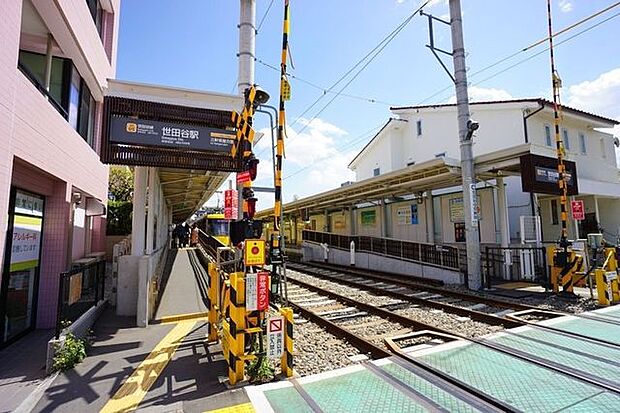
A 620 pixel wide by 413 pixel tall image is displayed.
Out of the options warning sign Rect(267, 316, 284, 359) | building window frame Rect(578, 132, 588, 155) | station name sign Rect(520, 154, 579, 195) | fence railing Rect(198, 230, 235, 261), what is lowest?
warning sign Rect(267, 316, 284, 359)

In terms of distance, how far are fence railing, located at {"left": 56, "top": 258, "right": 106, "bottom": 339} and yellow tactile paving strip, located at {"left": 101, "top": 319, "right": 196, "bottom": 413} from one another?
131cm

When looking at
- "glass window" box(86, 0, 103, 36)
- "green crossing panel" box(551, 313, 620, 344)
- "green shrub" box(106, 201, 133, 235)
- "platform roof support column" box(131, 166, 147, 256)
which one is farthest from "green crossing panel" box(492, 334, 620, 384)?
"green shrub" box(106, 201, 133, 235)

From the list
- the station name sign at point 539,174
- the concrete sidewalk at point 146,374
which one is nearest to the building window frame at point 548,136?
the station name sign at point 539,174

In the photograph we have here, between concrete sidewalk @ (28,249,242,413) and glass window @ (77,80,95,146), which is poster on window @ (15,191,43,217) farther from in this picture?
glass window @ (77,80,95,146)

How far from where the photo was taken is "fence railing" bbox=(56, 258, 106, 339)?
4.55 metres

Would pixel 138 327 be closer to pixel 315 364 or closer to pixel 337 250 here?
pixel 315 364

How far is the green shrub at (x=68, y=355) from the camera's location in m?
4.23

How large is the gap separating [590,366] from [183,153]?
7193 mm

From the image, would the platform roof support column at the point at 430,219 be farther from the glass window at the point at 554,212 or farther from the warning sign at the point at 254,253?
the warning sign at the point at 254,253

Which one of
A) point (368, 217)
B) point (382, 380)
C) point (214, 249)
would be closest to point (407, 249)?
point (368, 217)

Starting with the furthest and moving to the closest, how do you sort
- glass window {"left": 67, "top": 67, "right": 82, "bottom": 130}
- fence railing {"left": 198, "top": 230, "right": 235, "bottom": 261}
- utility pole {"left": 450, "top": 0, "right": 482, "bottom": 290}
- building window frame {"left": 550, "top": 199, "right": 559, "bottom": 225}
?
building window frame {"left": 550, "top": 199, "right": 559, "bottom": 225}, utility pole {"left": 450, "top": 0, "right": 482, "bottom": 290}, glass window {"left": 67, "top": 67, "right": 82, "bottom": 130}, fence railing {"left": 198, "top": 230, "right": 235, "bottom": 261}

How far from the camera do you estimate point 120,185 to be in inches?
920

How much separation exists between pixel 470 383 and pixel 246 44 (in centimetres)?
696

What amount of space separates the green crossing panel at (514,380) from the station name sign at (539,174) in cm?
700
